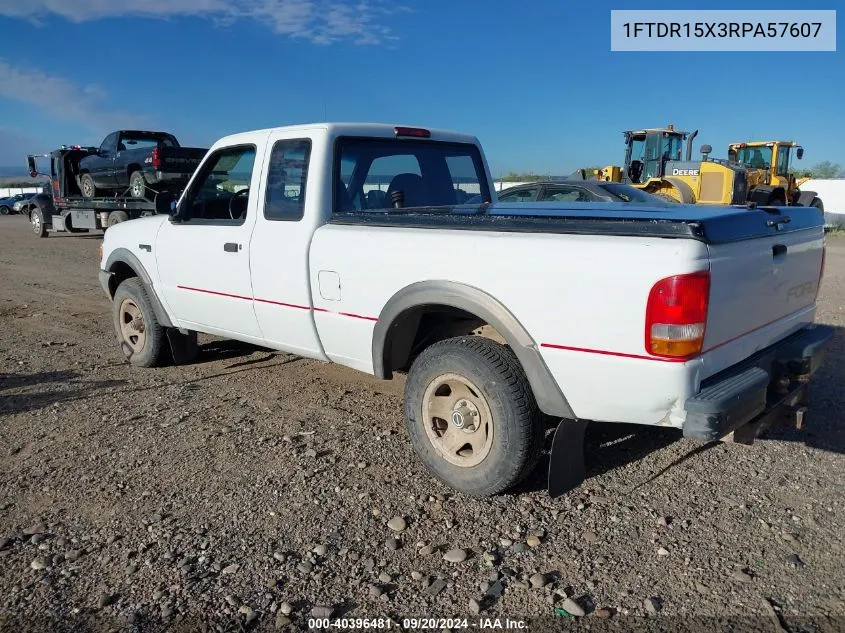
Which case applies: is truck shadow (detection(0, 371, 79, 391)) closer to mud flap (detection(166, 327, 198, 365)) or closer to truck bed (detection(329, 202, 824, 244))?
mud flap (detection(166, 327, 198, 365))

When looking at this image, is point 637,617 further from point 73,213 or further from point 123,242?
point 73,213

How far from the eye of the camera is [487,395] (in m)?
3.37

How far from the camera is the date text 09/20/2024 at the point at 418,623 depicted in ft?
8.55

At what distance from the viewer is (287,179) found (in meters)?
4.45

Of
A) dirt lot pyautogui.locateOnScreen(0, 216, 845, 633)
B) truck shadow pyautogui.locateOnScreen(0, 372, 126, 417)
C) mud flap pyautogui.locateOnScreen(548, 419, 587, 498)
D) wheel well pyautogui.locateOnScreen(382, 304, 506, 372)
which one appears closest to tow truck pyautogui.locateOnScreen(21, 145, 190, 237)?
truck shadow pyautogui.locateOnScreen(0, 372, 126, 417)

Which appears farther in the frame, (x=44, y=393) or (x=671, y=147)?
(x=671, y=147)

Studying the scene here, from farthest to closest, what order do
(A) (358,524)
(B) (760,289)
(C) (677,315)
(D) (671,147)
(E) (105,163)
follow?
1. (D) (671,147)
2. (E) (105,163)
3. (A) (358,524)
4. (B) (760,289)
5. (C) (677,315)

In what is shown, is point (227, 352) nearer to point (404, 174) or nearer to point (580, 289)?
point (404, 174)

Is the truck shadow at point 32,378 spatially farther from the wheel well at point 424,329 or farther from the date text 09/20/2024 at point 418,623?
the date text 09/20/2024 at point 418,623

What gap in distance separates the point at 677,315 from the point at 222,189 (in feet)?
12.1

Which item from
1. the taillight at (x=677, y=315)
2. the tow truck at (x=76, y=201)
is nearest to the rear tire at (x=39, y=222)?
the tow truck at (x=76, y=201)

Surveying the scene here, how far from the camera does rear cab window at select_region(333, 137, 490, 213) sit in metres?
4.45

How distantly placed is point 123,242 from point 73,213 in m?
14.7

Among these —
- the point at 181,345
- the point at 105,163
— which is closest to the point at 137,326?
the point at 181,345
